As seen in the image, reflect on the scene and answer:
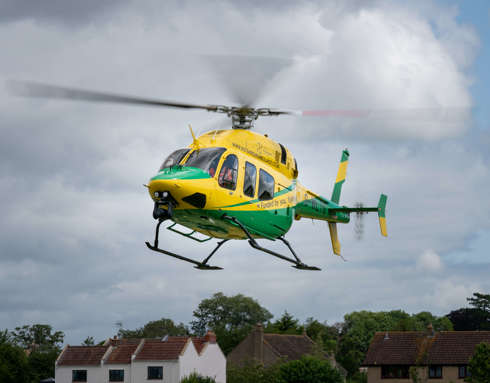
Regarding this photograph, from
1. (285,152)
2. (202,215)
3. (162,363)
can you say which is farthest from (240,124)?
(162,363)

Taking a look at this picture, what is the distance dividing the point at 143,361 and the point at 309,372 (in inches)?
781

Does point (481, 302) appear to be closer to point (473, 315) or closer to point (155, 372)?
point (473, 315)

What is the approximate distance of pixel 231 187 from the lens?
2752 centimetres

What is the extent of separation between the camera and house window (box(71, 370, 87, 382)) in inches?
3292

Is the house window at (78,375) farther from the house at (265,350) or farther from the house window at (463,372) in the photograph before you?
the house window at (463,372)

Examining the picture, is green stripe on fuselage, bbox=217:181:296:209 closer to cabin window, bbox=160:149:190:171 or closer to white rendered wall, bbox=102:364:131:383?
cabin window, bbox=160:149:190:171

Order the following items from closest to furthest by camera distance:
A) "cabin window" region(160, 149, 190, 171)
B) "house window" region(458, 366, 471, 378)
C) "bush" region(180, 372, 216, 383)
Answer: "cabin window" region(160, 149, 190, 171), "house window" region(458, 366, 471, 378), "bush" region(180, 372, 216, 383)

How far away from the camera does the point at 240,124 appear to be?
3055cm

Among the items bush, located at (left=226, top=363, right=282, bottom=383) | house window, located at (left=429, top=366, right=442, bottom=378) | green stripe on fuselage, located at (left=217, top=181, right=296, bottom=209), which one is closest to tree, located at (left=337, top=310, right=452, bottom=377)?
bush, located at (left=226, top=363, right=282, bottom=383)

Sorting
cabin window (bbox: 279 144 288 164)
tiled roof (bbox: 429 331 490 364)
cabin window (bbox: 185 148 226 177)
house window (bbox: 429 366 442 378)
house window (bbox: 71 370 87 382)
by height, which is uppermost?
cabin window (bbox: 279 144 288 164)

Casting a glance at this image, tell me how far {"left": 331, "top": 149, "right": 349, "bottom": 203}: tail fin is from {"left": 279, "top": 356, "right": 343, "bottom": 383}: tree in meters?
32.5

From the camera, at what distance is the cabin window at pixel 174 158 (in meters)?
27.1

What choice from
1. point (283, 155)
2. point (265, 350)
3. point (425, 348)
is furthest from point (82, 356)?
point (283, 155)

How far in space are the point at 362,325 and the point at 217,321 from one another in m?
26.3
